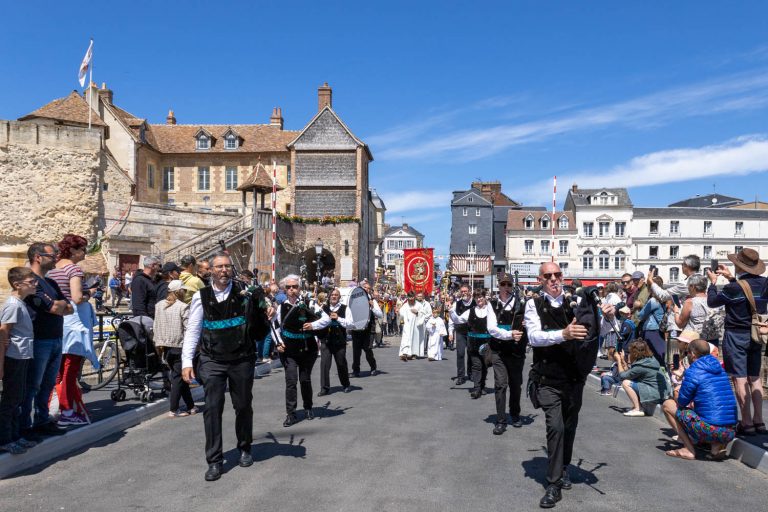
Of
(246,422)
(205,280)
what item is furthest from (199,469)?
(205,280)

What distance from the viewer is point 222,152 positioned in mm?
52750

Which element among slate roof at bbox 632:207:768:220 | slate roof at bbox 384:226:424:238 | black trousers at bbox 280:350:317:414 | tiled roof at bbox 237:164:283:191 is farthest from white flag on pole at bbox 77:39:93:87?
slate roof at bbox 384:226:424:238

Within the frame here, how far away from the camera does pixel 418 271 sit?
25438mm

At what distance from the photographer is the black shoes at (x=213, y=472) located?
18.0 ft

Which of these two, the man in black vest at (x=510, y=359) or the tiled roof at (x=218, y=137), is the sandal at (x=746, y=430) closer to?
the man in black vest at (x=510, y=359)

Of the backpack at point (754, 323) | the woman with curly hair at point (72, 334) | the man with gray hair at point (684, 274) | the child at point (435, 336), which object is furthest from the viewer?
the child at point (435, 336)

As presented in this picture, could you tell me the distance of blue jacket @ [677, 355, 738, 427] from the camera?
6.29m

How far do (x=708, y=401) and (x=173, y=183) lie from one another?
5177 cm

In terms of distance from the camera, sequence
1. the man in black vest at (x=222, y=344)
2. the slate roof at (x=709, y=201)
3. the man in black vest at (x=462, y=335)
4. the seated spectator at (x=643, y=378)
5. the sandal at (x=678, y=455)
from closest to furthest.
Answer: the man in black vest at (x=222, y=344) < the sandal at (x=678, y=455) < the seated spectator at (x=643, y=378) < the man in black vest at (x=462, y=335) < the slate roof at (x=709, y=201)

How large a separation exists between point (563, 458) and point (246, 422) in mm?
2932

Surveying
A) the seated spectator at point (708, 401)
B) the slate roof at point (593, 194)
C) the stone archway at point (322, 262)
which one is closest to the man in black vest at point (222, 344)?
the seated spectator at point (708, 401)

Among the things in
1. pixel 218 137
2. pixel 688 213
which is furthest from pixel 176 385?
pixel 688 213

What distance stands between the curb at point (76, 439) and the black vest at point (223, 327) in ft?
6.05

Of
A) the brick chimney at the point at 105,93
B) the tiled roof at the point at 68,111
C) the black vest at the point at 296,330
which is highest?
the brick chimney at the point at 105,93
